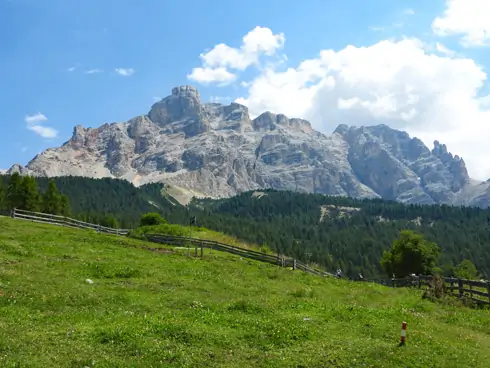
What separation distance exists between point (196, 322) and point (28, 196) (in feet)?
393

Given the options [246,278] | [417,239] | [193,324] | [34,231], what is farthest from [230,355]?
[417,239]

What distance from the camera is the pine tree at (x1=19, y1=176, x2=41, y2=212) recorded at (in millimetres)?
124500

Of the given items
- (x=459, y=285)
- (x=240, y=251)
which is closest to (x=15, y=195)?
(x=240, y=251)

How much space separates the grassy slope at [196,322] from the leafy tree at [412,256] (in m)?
61.5

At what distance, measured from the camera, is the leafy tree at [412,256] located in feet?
308

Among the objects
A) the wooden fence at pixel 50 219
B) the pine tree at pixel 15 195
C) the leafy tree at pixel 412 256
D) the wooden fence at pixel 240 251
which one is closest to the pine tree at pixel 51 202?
the pine tree at pixel 15 195

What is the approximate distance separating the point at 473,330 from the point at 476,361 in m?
8.33

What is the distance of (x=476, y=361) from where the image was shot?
62.5 ft

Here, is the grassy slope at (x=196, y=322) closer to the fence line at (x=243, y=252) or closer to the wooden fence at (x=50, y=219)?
the fence line at (x=243, y=252)

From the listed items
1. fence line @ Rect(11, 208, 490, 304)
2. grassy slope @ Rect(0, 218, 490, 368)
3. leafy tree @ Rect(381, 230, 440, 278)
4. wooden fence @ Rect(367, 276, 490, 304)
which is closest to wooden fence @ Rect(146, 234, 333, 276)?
fence line @ Rect(11, 208, 490, 304)

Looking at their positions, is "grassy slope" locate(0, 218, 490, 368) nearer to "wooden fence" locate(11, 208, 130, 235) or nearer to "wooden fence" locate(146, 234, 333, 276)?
"wooden fence" locate(146, 234, 333, 276)

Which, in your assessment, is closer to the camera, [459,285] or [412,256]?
[459,285]

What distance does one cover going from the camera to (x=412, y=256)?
9481 centimetres

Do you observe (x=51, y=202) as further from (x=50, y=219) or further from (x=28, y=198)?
(x=50, y=219)
